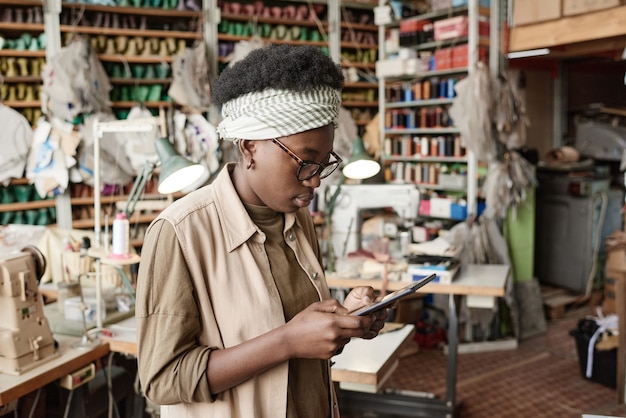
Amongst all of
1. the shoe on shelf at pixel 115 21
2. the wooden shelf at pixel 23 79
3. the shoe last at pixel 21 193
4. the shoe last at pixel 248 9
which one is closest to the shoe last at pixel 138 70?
the shoe on shelf at pixel 115 21

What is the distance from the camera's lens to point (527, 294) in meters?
5.52

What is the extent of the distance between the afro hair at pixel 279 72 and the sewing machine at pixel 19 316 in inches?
53.0

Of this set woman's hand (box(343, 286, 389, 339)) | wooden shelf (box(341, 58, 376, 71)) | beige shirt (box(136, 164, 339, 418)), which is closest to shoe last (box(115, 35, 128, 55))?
wooden shelf (box(341, 58, 376, 71))

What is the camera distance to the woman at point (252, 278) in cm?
121

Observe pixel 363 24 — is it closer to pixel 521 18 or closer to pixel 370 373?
pixel 521 18

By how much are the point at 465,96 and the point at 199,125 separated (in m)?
2.50

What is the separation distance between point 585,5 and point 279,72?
13.5 ft

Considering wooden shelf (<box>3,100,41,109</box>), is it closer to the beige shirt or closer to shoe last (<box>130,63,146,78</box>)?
shoe last (<box>130,63,146,78</box>)

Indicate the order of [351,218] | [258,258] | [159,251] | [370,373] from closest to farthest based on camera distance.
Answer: [159,251]
[258,258]
[370,373]
[351,218]

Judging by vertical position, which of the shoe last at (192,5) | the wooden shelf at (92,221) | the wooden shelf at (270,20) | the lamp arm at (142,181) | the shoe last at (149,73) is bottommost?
Result: the wooden shelf at (92,221)

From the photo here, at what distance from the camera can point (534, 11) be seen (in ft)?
16.5

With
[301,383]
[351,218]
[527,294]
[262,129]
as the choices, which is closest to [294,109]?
[262,129]

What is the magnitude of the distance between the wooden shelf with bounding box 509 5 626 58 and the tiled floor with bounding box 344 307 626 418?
2493mm

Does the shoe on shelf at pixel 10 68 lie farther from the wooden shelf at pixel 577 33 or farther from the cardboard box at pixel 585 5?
the cardboard box at pixel 585 5
